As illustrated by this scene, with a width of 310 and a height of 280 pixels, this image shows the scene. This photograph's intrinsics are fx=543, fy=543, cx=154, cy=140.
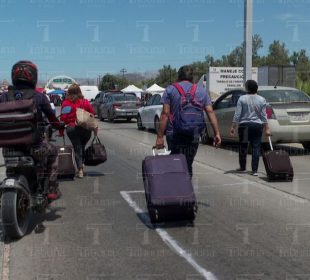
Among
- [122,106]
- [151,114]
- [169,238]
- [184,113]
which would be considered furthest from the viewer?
[122,106]

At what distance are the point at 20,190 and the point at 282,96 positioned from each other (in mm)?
8796

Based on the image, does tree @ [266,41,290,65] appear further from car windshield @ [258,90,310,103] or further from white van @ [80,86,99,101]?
car windshield @ [258,90,310,103]

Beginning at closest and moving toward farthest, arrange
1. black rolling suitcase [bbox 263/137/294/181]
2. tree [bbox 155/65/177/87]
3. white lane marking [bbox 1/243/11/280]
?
white lane marking [bbox 1/243/11/280] < black rolling suitcase [bbox 263/137/294/181] < tree [bbox 155/65/177/87]

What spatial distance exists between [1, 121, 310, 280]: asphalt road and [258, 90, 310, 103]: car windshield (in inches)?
152

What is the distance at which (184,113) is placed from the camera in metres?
6.91

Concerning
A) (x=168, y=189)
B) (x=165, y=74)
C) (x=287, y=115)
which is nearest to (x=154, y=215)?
(x=168, y=189)

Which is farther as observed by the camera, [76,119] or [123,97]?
[123,97]

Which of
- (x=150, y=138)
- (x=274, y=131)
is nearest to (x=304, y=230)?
(x=274, y=131)

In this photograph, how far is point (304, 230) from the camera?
248 inches

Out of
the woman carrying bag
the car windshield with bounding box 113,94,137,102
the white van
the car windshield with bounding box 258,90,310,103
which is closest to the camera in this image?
the woman carrying bag

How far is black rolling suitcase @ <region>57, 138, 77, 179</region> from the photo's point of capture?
9617mm

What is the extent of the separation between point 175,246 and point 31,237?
1.65 metres

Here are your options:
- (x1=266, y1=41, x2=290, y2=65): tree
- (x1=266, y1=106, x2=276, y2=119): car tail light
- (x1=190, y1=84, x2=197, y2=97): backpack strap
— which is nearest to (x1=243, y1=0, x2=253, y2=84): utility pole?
(x1=266, y1=106, x2=276, y2=119): car tail light

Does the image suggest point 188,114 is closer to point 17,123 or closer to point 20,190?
point 17,123
